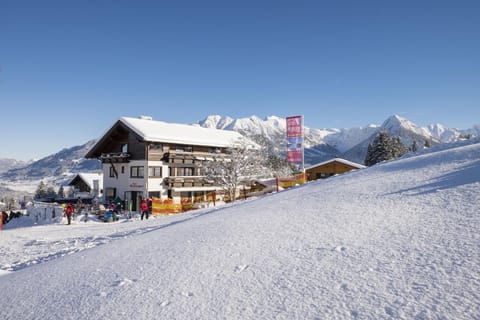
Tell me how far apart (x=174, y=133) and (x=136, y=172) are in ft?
18.4

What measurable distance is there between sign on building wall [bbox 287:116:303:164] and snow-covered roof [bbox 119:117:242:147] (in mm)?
8251

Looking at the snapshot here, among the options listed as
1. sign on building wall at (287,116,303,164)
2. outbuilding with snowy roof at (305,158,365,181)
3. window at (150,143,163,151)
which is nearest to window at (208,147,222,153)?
window at (150,143,163,151)

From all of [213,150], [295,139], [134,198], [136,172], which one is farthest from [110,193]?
[295,139]

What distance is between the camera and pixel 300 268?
4.67 metres

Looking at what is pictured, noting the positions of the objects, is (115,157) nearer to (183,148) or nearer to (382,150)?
(183,148)

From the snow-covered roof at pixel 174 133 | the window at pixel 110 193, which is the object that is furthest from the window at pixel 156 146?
the window at pixel 110 193

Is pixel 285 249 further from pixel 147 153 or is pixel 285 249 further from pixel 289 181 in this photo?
pixel 147 153

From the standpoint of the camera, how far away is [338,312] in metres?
3.55

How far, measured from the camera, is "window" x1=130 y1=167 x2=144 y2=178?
98.4ft

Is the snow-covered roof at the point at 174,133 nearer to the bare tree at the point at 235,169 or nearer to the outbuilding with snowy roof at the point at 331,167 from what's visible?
the bare tree at the point at 235,169

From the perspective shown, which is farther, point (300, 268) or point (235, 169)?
point (235, 169)

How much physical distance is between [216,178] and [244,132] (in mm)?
15154

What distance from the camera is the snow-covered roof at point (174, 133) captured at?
1171 inches

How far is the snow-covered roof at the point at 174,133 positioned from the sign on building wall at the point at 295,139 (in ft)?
27.1
